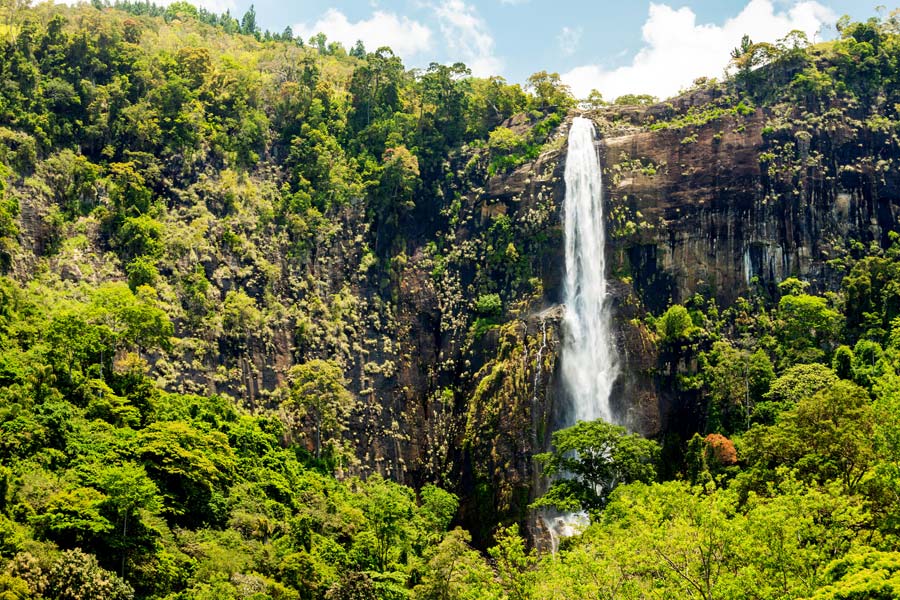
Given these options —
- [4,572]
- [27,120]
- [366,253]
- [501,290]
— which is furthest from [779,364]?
[27,120]

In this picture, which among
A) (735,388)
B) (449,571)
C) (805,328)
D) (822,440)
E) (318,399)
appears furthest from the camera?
(805,328)

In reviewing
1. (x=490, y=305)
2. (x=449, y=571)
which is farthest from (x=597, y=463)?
(x=490, y=305)

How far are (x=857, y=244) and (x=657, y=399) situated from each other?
14604 millimetres

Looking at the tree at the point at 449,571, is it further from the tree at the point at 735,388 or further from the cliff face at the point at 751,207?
the cliff face at the point at 751,207

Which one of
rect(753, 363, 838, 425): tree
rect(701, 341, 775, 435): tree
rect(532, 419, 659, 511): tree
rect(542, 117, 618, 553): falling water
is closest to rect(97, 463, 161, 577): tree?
rect(532, 419, 659, 511): tree

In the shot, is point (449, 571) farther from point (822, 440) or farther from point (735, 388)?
point (735, 388)

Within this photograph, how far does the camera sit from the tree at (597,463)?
41625mm

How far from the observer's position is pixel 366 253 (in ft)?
189

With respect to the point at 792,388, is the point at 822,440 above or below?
below

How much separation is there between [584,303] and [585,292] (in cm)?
75

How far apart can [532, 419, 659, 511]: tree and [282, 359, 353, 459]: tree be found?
1232 cm

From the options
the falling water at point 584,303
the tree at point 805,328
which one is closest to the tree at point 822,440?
the tree at point 805,328

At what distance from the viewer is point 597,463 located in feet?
139

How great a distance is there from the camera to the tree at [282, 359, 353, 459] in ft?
160
